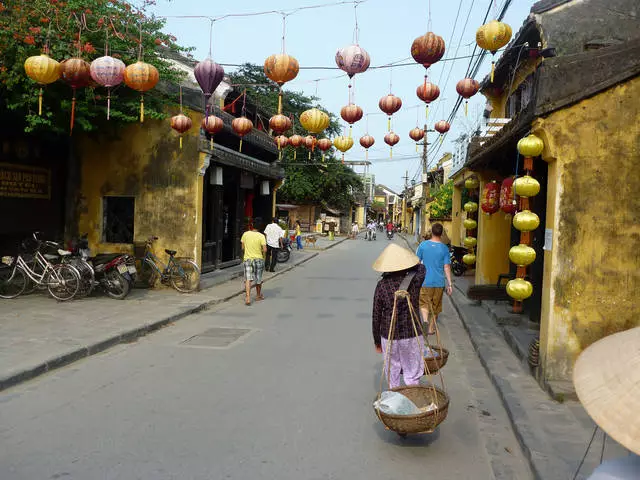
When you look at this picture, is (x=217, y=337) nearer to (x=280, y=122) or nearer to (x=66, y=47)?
(x=280, y=122)

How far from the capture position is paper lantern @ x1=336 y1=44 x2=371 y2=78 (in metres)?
8.60

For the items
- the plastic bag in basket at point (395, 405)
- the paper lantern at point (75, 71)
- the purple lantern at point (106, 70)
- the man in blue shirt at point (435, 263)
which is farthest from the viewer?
the paper lantern at point (75, 71)

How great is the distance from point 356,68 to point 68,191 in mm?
8102

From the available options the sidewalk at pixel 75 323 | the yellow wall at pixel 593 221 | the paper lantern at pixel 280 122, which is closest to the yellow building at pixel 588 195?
the yellow wall at pixel 593 221

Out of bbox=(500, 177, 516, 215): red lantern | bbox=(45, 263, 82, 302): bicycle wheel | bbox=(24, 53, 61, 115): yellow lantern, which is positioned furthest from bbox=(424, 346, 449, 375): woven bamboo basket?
bbox=(45, 263, 82, 302): bicycle wheel

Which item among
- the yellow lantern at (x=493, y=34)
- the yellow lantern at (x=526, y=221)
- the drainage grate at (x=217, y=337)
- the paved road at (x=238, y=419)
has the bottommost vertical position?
the drainage grate at (x=217, y=337)

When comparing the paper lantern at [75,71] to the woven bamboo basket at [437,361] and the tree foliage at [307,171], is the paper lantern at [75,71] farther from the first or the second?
the tree foliage at [307,171]

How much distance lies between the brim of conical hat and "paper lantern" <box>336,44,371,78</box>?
7321 millimetres

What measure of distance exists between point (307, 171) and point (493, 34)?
35.5 metres

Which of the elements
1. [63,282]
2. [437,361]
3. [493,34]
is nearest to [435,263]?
[437,361]

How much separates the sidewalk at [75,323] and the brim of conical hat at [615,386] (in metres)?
5.58

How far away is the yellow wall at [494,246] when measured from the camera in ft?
41.0

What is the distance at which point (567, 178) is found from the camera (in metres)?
5.60

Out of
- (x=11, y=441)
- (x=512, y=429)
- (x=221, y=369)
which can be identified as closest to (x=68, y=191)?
(x=221, y=369)
